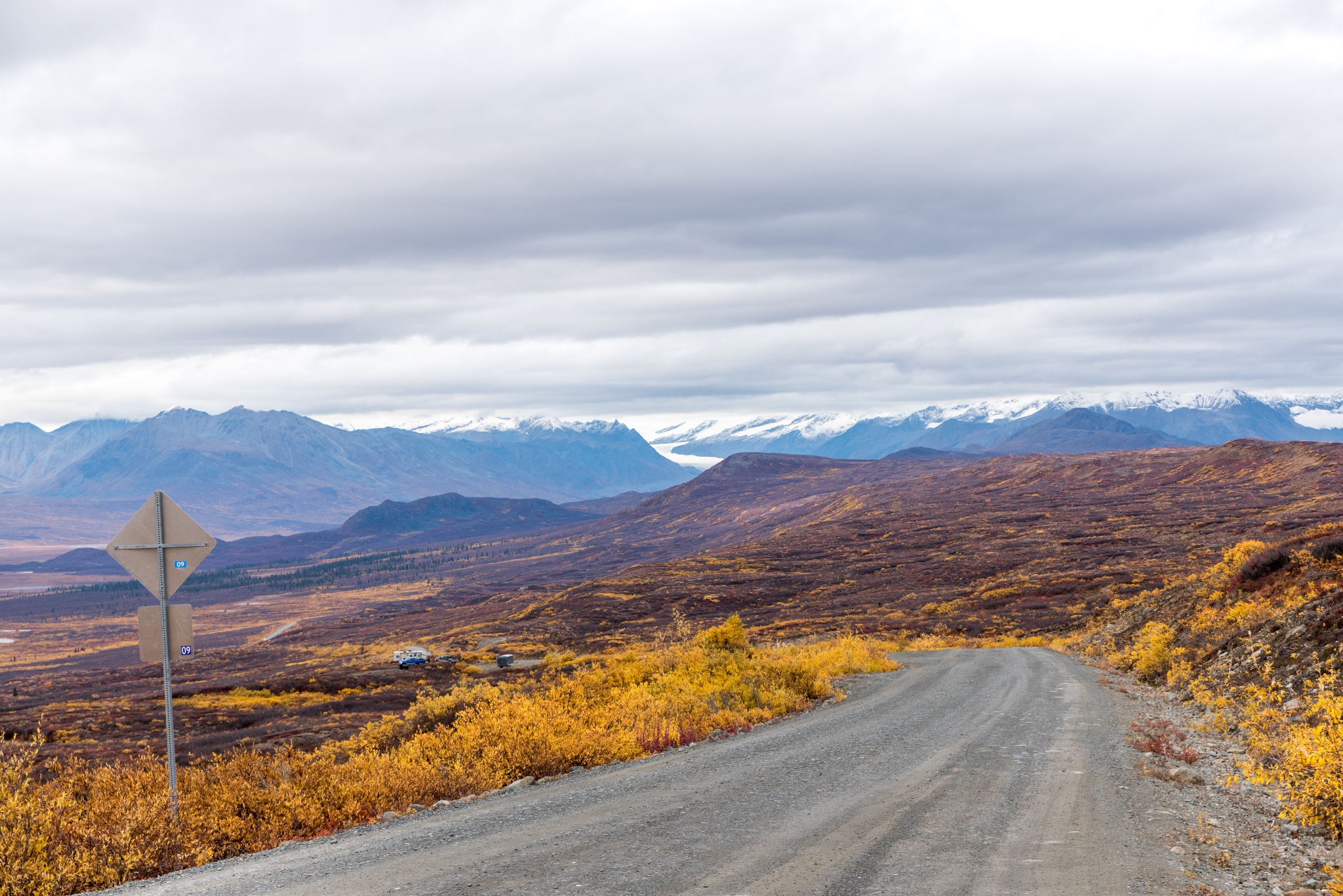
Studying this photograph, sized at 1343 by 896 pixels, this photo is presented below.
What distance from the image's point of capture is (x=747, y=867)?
9000 millimetres

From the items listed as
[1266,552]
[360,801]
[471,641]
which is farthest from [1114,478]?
[360,801]

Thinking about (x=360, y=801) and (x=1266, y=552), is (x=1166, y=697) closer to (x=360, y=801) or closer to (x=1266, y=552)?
(x=1266, y=552)

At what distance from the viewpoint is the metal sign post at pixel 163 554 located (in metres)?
11.3

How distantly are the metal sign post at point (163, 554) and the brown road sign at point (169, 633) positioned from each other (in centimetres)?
1

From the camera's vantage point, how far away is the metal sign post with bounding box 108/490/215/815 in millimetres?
11289

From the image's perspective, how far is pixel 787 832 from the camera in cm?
1028

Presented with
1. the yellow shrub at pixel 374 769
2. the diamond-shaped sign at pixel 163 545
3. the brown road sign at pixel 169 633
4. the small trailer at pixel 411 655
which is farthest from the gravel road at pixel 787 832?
the small trailer at pixel 411 655

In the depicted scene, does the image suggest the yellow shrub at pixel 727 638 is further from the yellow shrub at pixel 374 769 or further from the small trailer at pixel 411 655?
the small trailer at pixel 411 655

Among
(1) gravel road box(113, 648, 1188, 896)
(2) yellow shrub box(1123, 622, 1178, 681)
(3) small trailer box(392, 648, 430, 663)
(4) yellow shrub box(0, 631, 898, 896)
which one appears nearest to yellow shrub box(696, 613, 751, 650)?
(4) yellow shrub box(0, 631, 898, 896)

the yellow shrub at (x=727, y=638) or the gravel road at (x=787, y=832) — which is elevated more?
the gravel road at (x=787, y=832)

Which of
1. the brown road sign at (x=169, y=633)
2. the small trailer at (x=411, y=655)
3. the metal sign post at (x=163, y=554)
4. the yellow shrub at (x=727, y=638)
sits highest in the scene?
the metal sign post at (x=163, y=554)

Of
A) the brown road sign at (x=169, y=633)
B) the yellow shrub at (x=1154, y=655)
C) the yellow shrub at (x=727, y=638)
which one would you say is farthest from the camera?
the yellow shrub at (x=727, y=638)

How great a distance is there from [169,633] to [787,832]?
8639 mm

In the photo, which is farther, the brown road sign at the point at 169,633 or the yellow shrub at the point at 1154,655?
the yellow shrub at the point at 1154,655
